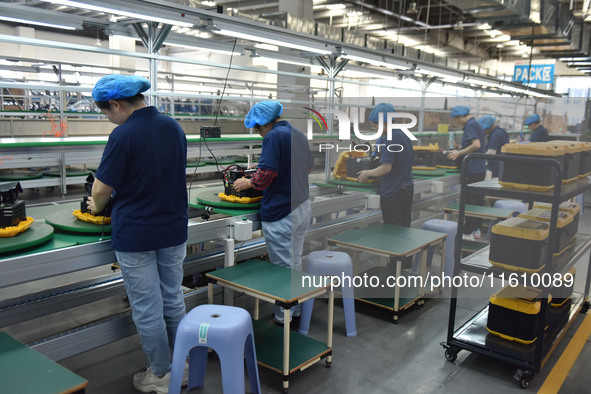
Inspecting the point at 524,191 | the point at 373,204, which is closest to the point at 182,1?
the point at 373,204

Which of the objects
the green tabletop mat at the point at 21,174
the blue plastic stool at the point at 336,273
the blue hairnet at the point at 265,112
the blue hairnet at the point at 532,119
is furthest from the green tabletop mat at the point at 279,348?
the blue hairnet at the point at 532,119

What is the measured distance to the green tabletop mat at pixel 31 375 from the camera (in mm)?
1386

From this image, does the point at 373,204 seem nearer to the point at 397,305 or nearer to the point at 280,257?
the point at 397,305

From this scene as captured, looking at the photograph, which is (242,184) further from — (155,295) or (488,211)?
(488,211)

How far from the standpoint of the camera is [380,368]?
8.56 ft

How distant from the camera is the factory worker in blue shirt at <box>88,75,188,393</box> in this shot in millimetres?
1952

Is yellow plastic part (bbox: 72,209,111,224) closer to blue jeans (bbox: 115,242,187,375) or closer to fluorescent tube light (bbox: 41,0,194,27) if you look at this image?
blue jeans (bbox: 115,242,187,375)

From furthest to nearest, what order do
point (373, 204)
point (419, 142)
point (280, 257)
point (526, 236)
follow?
point (419, 142) < point (373, 204) < point (280, 257) < point (526, 236)

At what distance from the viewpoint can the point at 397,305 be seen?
3.16 m

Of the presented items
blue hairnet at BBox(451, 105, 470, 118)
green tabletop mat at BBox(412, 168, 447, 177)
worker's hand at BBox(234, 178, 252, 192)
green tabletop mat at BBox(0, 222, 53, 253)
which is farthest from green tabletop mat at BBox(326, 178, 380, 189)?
green tabletop mat at BBox(0, 222, 53, 253)

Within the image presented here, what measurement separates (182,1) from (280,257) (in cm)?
180

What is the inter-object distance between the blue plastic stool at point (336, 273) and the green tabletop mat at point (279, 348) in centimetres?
28

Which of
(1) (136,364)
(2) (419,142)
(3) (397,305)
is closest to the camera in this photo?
(1) (136,364)

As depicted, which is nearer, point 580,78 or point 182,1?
point 182,1
